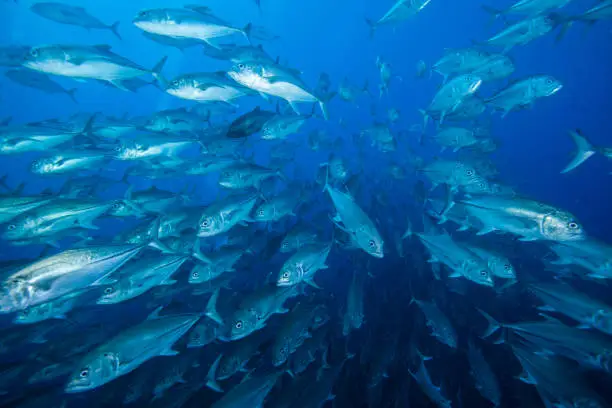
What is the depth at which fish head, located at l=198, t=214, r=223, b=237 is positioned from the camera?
4758mm

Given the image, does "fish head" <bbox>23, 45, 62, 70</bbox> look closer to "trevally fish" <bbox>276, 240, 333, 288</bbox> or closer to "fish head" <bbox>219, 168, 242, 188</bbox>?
"fish head" <bbox>219, 168, 242, 188</bbox>

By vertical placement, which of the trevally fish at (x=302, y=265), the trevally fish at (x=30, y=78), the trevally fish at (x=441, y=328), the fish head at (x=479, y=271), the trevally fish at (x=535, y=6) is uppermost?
the trevally fish at (x=30, y=78)

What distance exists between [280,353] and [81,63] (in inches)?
208

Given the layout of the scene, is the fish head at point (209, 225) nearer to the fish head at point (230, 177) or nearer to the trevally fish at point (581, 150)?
the fish head at point (230, 177)

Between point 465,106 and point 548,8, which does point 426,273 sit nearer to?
point 465,106

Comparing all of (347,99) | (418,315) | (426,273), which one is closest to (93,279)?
(418,315)

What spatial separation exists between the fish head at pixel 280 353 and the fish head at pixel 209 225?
1.95m

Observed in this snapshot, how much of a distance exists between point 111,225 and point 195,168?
16.0 metres

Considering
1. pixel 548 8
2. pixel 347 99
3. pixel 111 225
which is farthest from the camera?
pixel 111 225

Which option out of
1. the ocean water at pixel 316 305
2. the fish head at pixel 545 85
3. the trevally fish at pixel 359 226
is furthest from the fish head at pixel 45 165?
the fish head at pixel 545 85

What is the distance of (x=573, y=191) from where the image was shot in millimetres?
24406

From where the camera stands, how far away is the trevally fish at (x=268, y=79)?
438cm

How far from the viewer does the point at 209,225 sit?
4.78 meters

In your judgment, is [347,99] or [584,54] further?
[584,54]
